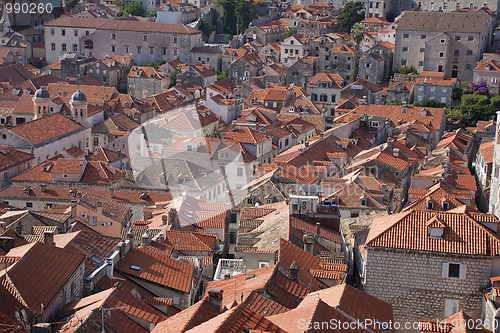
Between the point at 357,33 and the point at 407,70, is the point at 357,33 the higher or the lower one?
the higher one

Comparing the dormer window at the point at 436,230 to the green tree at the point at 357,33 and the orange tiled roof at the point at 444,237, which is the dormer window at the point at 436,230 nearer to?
the orange tiled roof at the point at 444,237

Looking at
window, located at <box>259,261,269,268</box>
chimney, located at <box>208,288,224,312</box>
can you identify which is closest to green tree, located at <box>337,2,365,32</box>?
window, located at <box>259,261,269,268</box>

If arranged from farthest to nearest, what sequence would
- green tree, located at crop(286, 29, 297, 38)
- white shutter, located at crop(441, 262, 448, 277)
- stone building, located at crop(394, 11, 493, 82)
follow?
green tree, located at crop(286, 29, 297, 38) → stone building, located at crop(394, 11, 493, 82) → white shutter, located at crop(441, 262, 448, 277)

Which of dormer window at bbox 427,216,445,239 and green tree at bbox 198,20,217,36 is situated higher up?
dormer window at bbox 427,216,445,239

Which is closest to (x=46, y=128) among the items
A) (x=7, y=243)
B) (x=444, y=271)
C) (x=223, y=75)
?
(x=223, y=75)

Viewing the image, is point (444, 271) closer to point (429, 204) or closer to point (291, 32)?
point (429, 204)

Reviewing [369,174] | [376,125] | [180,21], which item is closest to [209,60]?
[180,21]

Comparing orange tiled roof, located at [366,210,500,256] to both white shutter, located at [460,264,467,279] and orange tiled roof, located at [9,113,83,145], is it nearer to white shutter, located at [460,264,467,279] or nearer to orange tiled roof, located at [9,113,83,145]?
white shutter, located at [460,264,467,279]
